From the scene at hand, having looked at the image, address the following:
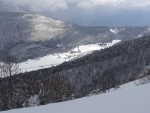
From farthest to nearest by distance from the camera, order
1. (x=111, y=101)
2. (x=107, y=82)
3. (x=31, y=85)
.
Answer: (x=107, y=82) < (x=31, y=85) < (x=111, y=101)

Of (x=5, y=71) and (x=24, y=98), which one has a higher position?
(x=5, y=71)

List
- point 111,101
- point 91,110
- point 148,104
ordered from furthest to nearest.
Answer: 1. point 111,101
2. point 91,110
3. point 148,104

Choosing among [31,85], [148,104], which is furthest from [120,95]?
[31,85]

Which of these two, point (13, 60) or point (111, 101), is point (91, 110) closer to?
point (111, 101)

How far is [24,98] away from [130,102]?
39104 millimetres

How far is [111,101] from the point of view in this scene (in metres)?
28.2

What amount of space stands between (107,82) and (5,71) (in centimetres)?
4244

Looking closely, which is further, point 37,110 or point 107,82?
point 107,82

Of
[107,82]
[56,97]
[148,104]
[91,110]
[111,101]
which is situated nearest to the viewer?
[148,104]

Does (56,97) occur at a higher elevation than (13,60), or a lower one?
lower

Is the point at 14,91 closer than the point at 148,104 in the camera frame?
No

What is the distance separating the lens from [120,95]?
99.5 feet

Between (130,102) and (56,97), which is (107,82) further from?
(130,102)

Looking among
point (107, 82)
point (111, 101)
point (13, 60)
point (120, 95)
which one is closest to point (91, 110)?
point (111, 101)
